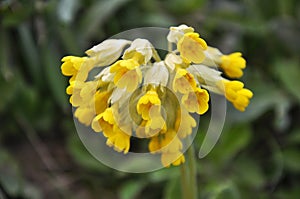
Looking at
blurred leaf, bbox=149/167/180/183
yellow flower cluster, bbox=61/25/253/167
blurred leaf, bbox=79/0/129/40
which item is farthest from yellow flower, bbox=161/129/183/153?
blurred leaf, bbox=79/0/129/40

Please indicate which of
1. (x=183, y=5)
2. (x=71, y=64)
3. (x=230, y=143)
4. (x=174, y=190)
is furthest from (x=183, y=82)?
(x=183, y=5)

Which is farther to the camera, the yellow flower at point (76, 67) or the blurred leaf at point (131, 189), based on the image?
the blurred leaf at point (131, 189)

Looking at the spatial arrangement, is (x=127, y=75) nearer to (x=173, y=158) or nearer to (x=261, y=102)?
(x=173, y=158)

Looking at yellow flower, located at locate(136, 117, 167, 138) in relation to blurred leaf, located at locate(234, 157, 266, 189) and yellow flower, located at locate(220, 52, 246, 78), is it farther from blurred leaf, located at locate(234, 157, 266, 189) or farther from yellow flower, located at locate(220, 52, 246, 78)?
blurred leaf, located at locate(234, 157, 266, 189)

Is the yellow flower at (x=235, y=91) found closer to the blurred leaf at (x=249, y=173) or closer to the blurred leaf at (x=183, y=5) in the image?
the blurred leaf at (x=249, y=173)

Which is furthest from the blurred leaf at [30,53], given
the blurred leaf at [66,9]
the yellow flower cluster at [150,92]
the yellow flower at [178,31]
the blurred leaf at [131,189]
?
the yellow flower at [178,31]
